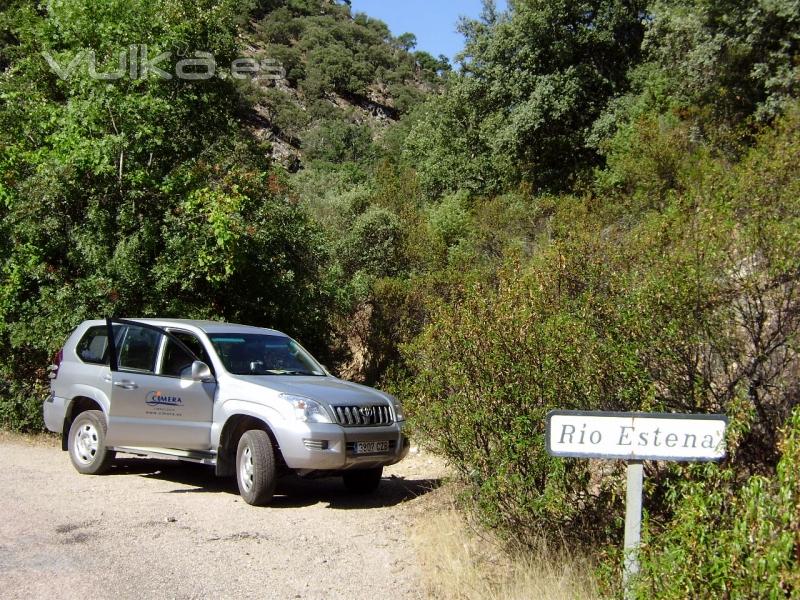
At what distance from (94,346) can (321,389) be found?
11.1 ft

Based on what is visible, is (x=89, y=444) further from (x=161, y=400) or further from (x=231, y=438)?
(x=231, y=438)

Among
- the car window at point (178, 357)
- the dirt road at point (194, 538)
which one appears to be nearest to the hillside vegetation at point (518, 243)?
the dirt road at point (194, 538)

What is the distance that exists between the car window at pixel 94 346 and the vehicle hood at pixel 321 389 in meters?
2.19

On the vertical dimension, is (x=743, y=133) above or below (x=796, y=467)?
above

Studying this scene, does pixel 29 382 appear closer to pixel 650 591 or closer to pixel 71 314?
pixel 71 314

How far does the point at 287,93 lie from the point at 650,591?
252 ft

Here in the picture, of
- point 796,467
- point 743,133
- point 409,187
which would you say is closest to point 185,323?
point 796,467

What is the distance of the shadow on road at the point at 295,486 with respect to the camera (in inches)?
346

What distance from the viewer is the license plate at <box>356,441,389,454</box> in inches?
326

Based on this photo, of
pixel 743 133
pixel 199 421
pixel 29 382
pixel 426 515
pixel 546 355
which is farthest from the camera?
pixel 743 133

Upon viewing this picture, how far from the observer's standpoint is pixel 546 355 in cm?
584

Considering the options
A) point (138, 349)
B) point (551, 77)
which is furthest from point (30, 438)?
point (551, 77)

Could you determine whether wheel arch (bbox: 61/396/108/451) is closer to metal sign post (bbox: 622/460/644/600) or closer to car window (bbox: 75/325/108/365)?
car window (bbox: 75/325/108/365)

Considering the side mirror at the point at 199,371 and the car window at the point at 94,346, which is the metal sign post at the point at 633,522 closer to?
the side mirror at the point at 199,371
